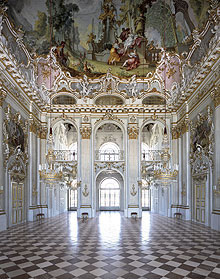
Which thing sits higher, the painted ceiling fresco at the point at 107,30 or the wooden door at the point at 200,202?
the painted ceiling fresco at the point at 107,30

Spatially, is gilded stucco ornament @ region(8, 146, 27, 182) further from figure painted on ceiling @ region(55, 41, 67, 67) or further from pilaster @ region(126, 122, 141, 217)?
figure painted on ceiling @ region(55, 41, 67, 67)

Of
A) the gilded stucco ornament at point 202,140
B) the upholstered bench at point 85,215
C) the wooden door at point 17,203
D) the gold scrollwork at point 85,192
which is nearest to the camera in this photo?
the gilded stucco ornament at point 202,140

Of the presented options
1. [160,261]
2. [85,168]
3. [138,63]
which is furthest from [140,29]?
[160,261]

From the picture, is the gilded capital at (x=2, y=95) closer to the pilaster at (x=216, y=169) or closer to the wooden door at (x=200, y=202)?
the pilaster at (x=216, y=169)

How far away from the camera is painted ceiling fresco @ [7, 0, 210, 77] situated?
55.5 ft

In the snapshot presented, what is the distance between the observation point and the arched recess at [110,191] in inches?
1129

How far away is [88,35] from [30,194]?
1238 centimetres

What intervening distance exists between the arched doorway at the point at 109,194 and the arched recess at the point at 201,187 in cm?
1273

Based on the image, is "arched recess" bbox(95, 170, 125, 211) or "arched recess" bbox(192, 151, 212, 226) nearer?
"arched recess" bbox(192, 151, 212, 226)

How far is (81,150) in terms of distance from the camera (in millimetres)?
21734

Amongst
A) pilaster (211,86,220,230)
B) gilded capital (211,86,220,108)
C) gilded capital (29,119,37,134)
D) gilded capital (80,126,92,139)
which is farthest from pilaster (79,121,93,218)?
gilded capital (211,86,220,108)

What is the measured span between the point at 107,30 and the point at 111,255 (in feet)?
56.2

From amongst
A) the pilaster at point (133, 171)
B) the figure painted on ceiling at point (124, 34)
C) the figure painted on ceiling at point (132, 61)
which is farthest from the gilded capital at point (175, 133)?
the figure painted on ceiling at point (124, 34)

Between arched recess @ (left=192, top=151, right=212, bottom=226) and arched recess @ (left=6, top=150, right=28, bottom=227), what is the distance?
34.4 ft
